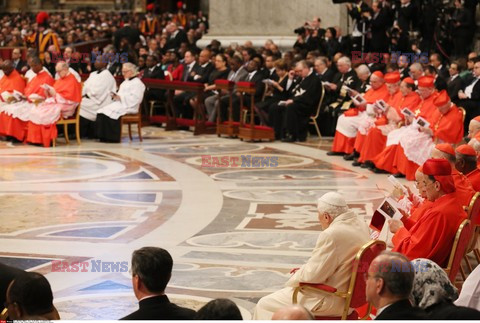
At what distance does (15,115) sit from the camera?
627 inches

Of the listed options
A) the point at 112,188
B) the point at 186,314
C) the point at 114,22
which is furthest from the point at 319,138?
the point at 114,22

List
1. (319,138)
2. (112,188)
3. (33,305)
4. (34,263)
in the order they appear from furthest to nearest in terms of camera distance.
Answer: (319,138) → (112,188) → (34,263) → (33,305)

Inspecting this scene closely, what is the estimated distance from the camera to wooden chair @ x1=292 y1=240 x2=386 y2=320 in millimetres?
Result: 5617

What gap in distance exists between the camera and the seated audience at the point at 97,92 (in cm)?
1631

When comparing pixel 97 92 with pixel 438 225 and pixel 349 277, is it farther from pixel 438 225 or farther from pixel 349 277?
pixel 349 277

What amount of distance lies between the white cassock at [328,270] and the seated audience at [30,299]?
1942 millimetres

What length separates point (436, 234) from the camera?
637 centimetres

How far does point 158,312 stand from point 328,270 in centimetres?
157

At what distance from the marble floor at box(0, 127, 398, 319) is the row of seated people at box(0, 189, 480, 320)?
1.14 meters

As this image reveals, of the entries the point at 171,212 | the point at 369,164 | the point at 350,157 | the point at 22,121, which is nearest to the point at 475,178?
the point at 171,212

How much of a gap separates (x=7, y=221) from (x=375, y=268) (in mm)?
6126

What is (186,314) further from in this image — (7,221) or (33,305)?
(7,221)

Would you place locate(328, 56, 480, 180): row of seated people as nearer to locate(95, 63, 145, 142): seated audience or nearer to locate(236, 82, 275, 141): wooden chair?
locate(236, 82, 275, 141): wooden chair

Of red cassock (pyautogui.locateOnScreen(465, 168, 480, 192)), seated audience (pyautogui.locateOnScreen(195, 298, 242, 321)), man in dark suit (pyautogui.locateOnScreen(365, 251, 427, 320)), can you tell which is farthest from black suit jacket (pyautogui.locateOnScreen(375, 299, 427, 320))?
red cassock (pyautogui.locateOnScreen(465, 168, 480, 192))
